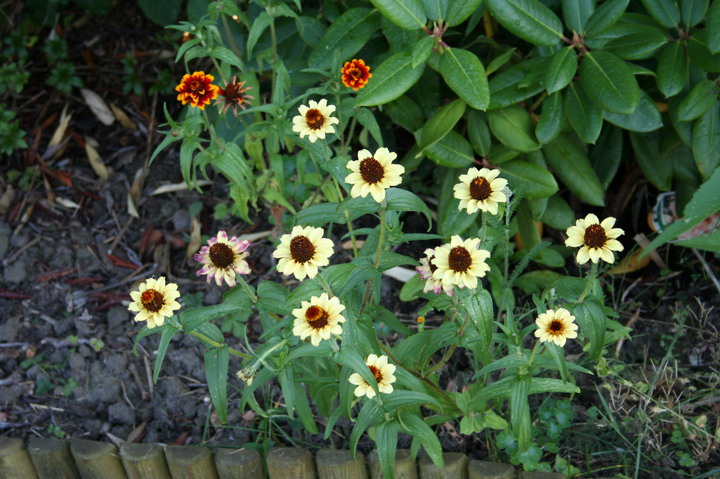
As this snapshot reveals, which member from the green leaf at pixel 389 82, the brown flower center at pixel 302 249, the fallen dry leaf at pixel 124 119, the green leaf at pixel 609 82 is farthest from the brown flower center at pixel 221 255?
the fallen dry leaf at pixel 124 119

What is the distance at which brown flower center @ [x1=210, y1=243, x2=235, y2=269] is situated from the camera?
1632 mm

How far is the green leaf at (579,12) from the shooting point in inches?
80.4

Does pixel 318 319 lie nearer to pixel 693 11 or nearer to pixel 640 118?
pixel 640 118

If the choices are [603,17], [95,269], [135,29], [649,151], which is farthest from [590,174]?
[135,29]

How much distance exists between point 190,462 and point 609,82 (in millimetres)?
1437

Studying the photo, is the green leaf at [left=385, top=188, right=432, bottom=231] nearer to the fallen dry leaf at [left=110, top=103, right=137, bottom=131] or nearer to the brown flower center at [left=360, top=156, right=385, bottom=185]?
the brown flower center at [left=360, top=156, right=385, bottom=185]

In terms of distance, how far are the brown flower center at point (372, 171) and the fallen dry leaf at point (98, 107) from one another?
1997 millimetres

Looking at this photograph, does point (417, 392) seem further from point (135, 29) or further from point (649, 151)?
point (135, 29)

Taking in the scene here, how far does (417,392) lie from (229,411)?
86 centimetres

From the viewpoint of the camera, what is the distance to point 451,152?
7.39 ft

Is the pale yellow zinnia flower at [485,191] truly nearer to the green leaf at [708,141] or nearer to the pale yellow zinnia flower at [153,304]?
the pale yellow zinnia flower at [153,304]

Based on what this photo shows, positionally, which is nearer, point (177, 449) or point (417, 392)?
point (417, 392)

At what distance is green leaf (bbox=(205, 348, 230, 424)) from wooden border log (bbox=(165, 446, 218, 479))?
1.10 ft

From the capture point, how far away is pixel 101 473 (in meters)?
2.14
